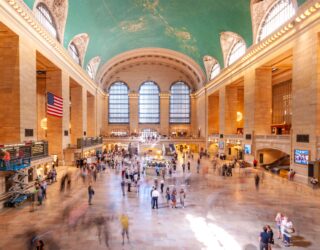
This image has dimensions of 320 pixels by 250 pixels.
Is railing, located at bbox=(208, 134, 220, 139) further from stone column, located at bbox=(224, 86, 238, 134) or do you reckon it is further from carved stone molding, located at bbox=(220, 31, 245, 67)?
carved stone molding, located at bbox=(220, 31, 245, 67)

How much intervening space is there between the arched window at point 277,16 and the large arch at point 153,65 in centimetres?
1709

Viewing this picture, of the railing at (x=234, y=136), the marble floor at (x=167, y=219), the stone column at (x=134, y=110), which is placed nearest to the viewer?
the marble floor at (x=167, y=219)

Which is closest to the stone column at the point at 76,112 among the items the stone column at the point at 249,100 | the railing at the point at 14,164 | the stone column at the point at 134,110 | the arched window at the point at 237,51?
the railing at the point at 14,164

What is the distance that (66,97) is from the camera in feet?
77.4

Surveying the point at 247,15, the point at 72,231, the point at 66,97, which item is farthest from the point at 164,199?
the point at 247,15

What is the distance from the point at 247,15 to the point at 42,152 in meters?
20.2

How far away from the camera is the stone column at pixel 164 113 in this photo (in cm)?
4641

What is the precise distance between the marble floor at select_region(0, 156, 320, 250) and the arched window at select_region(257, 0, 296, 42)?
12.6m

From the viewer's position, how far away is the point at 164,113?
46.5 meters

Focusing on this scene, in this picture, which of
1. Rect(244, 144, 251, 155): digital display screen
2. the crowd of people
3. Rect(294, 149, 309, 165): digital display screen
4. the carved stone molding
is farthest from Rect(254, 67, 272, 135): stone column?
Rect(294, 149, 309, 165): digital display screen

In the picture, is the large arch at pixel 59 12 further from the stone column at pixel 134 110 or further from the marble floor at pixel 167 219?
the stone column at pixel 134 110

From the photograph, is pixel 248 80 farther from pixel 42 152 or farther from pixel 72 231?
pixel 72 231

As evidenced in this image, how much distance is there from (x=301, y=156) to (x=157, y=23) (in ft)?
71.1

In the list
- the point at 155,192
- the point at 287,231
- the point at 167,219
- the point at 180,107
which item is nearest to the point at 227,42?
the point at 180,107
